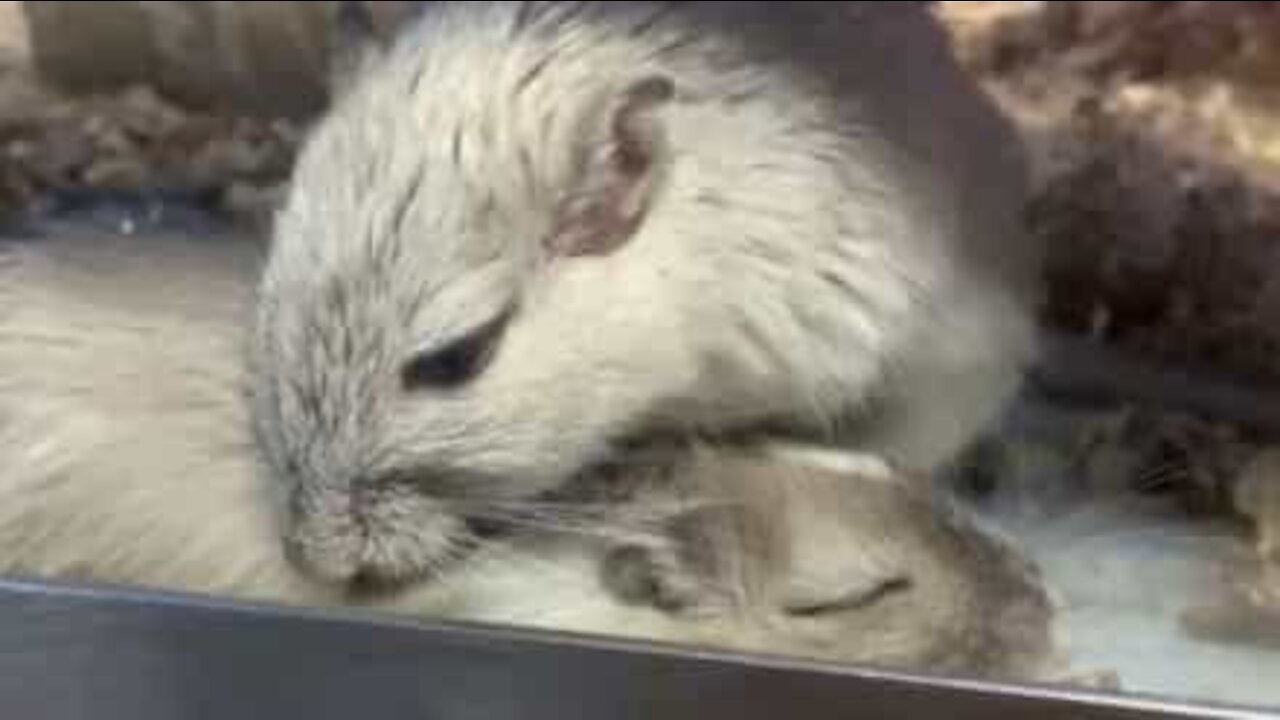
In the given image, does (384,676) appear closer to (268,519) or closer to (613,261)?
(268,519)

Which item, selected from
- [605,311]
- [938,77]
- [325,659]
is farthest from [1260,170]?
[325,659]

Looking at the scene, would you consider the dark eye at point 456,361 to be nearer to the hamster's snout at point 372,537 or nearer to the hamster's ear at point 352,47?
the hamster's snout at point 372,537

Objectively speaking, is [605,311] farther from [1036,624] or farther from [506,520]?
[1036,624]

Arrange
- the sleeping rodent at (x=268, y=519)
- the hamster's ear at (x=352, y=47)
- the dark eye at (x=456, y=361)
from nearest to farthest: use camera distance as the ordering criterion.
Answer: the sleeping rodent at (x=268, y=519)
the dark eye at (x=456, y=361)
the hamster's ear at (x=352, y=47)

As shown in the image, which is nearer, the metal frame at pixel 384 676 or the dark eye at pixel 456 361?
the metal frame at pixel 384 676

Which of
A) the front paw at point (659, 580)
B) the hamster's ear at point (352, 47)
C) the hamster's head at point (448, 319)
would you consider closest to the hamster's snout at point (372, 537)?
the hamster's head at point (448, 319)

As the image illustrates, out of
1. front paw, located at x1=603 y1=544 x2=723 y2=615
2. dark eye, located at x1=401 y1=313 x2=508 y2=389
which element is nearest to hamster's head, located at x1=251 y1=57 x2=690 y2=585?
dark eye, located at x1=401 y1=313 x2=508 y2=389
